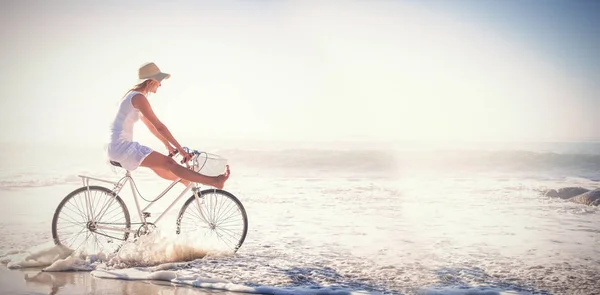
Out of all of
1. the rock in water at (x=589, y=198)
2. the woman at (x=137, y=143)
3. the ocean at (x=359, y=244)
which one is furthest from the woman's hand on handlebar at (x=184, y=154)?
the rock in water at (x=589, y=198)

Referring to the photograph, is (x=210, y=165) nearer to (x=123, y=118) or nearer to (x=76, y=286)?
(x=123, y=118)

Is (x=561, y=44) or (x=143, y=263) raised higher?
(x=561, y=44)

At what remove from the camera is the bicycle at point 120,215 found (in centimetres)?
455

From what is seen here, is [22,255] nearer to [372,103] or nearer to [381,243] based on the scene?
[381,243]

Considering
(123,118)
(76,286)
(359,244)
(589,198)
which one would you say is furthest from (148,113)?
(589,198)

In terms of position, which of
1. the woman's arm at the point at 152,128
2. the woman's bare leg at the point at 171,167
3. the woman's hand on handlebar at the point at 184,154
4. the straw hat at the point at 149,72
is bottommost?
the woman's bare leg at the point at 171,167

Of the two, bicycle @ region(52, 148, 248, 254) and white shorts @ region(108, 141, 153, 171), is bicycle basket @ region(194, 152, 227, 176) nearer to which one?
bicycle @ region(52, 148, 248, 254)

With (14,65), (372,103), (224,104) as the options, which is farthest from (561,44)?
(14,65)

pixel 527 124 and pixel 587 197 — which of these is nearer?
pixel 587 197

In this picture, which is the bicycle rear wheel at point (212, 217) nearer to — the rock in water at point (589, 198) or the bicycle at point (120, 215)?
the bicycle at point (120, 215)

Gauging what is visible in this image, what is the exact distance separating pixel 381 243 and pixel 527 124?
3273 cm

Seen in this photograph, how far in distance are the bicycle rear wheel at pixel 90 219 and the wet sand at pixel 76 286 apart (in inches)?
20.7

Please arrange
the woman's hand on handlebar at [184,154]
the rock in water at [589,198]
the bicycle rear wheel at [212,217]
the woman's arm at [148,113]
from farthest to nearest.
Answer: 1. the rock in water at [589,198]
2. the bicycle rear wheel at [212,217]
3. the woman's hand on handlebar at [184,154]
4. the woman's arm at [148,113]

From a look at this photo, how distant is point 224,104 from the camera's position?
35.6 metres
